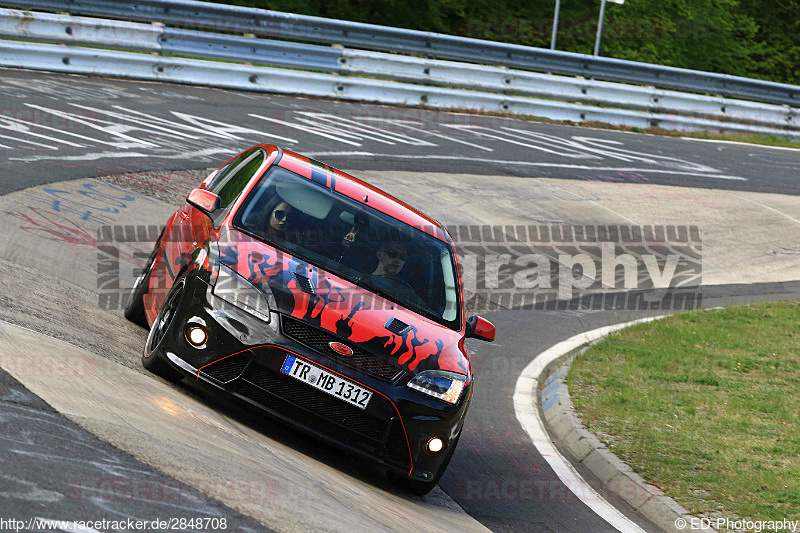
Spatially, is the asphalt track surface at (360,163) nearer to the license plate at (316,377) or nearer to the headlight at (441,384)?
the license plate at (316,377)

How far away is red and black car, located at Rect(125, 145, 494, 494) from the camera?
5480mm

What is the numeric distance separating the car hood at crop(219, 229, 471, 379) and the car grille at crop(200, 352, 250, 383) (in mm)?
369

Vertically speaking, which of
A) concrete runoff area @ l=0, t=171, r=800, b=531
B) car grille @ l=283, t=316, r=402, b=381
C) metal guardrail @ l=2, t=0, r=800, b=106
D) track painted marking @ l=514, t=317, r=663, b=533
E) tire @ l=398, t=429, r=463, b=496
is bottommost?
track painted marking @ l=514, t=317, r=663, b=533

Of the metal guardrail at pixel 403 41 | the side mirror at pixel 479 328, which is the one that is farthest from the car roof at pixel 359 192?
the metal guardrail at pixel 403 41

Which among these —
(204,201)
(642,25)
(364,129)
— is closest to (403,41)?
(364,129)

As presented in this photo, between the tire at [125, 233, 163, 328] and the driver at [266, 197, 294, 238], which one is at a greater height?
the driver at [266, 197, 294, 238]

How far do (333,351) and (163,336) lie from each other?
116 centimetres

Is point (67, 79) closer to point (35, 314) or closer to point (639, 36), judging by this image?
point (35, 314)

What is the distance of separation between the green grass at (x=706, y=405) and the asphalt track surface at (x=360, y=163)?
0.65 meters

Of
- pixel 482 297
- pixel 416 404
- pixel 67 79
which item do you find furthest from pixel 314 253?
pixel 67 79

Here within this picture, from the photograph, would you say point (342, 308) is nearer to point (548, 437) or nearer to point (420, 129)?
point (548, 437)

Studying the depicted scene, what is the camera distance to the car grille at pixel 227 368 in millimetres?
5496

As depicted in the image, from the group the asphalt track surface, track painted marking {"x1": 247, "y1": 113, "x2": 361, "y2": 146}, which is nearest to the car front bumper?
the asphalt track surface

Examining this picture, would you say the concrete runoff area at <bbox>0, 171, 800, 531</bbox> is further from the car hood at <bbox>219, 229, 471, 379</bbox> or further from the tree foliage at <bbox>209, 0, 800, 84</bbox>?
the tree foliage at <bbox>209, 0, 800, 84</bbox>
